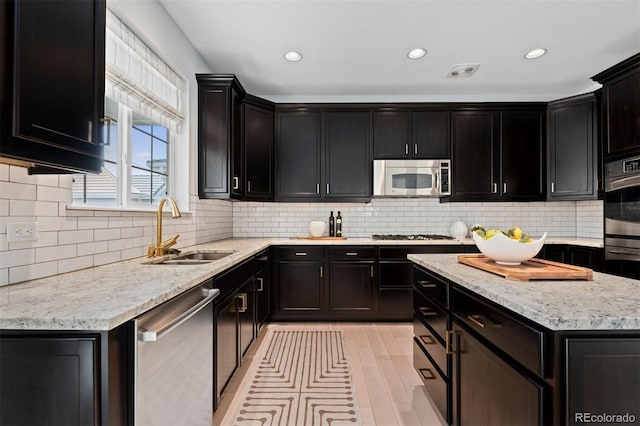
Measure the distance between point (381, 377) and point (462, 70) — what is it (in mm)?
3040

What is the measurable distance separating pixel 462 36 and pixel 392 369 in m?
2.84

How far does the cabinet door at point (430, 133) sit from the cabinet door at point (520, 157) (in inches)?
27.0

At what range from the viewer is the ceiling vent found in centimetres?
316

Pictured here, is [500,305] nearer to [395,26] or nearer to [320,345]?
[320,345]

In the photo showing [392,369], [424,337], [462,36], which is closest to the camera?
[424,337]

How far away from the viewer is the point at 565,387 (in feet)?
2.91

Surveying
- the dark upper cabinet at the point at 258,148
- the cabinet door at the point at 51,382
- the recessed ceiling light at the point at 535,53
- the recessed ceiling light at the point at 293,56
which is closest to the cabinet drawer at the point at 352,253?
the dark upper cabinet at the point at 258,148

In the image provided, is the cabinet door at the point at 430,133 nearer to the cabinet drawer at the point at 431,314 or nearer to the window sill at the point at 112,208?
the cabinet drawer at the point at 431,314

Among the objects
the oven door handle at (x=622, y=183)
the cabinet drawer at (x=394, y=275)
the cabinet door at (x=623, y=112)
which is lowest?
the cabinet drawer at (x=394, y=275)

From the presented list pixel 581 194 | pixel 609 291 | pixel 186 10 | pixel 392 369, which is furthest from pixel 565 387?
pixel 581 194

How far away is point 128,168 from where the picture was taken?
2121mm

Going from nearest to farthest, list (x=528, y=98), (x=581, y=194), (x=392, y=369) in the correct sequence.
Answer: (x=392, y=369) → (x=581, y=194) → (x=528, y=98)

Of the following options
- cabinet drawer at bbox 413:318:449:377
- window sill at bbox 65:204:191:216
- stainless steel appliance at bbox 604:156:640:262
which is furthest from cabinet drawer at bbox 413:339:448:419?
stainless steel appliance at bbox 604:156:640:262

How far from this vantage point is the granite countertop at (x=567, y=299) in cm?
87
